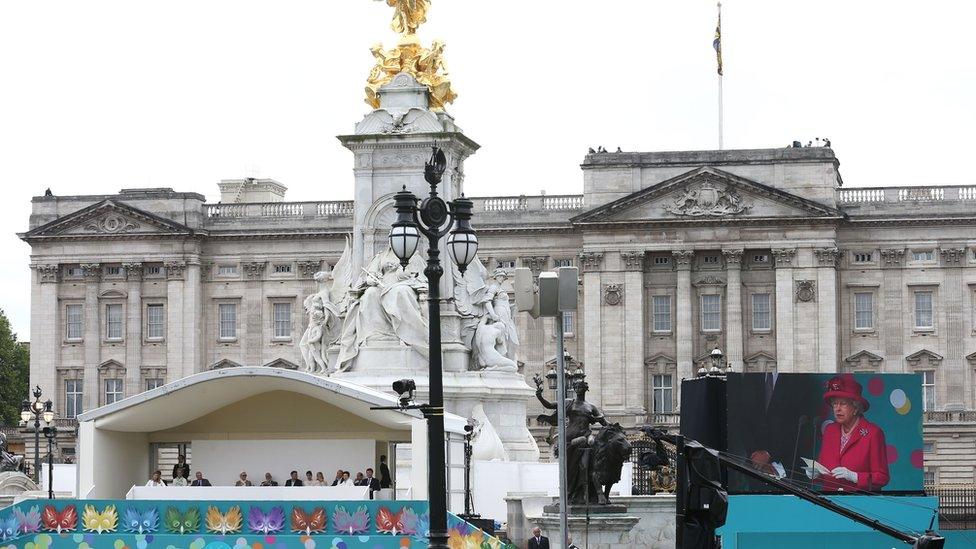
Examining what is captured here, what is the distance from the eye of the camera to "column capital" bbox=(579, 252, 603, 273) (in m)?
98.2

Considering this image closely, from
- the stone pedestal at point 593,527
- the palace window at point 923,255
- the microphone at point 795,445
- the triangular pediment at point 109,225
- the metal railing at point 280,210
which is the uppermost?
→ the metal railing at point 280,210

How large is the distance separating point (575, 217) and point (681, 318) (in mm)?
6384

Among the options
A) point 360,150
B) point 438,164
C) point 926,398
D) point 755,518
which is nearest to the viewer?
point 438,164

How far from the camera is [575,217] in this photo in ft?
320

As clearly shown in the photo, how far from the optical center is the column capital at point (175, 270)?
10162 centimetres

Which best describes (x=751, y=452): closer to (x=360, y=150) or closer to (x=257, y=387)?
(x=257, y=387)

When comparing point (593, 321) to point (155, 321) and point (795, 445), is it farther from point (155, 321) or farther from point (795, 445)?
→ point (795, 445)

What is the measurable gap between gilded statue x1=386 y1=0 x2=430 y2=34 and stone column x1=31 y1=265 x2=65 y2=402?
2204 inches

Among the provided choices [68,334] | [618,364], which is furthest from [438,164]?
[68,334]

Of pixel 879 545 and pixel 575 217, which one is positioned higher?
pixel 575 217

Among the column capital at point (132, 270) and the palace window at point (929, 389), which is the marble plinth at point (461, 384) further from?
the column capital at point (132, 270)

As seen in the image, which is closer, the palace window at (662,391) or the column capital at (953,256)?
the column capital at (953,256)

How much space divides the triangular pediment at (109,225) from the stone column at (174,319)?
177cm

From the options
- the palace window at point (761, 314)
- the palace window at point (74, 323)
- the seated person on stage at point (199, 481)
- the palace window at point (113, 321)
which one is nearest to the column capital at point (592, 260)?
the palace window at point (761, 314)
